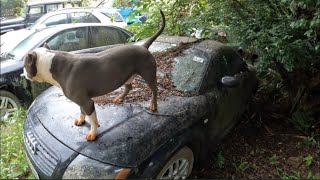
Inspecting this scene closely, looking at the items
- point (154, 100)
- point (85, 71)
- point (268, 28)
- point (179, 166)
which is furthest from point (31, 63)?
point (268, 28)

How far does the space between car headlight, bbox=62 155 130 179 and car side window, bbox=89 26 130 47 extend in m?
3.68

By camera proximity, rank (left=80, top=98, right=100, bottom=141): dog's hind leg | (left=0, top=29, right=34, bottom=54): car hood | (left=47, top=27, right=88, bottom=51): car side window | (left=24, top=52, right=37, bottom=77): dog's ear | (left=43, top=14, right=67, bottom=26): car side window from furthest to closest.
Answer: (left=43, top=14, right=67, bottom=26): car side window, (left=47, top=27, right=88, bottom=51): car side window, (left=0, top=29, right=34, bottom=54): car hood, (left=80, top=98, right=100, bottom=141): dog's hind leg, (left=24, top=52, right=37, bottom=77): dog's ear

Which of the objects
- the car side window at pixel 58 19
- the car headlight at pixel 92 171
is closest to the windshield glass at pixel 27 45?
the car side window at pixel 58 19

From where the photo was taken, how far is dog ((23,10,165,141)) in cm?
260

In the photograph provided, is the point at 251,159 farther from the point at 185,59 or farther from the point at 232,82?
the point at 185,59

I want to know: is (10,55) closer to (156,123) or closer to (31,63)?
(31,63)

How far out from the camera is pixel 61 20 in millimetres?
6602

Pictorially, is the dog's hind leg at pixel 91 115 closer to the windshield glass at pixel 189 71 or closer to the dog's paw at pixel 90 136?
the dog's paw at pixel 90 136

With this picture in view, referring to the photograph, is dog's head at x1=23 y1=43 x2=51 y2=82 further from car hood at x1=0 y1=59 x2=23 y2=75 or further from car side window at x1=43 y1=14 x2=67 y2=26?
car side window at x1=43 y1=14 x2=67 y2=26

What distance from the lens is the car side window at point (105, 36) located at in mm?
6055

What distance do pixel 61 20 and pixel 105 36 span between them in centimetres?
108

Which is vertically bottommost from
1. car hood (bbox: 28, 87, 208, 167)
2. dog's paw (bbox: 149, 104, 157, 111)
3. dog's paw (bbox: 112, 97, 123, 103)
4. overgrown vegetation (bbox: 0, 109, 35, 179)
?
overgrown vegetation (bbox: 0, 109, 35, 179)

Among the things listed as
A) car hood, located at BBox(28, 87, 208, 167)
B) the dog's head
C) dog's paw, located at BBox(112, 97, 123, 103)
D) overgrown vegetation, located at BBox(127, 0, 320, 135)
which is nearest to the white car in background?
overgrown vegetation, located at BBox(127, 0, 320, 135)

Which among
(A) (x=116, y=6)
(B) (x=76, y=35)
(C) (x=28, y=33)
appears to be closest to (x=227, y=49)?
(A) (x=116, y=6)
